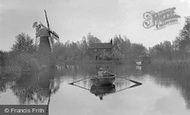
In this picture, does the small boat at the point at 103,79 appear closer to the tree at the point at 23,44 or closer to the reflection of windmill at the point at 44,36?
the reflection of windmill at the point at 44,36

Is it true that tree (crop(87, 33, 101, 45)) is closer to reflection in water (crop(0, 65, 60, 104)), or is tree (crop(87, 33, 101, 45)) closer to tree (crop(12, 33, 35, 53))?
tree (crop(12, 33, 35, 53))

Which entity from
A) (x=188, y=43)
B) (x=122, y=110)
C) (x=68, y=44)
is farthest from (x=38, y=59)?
(x=68, y=44)

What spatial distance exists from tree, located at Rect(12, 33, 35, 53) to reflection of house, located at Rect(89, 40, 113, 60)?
24.8m

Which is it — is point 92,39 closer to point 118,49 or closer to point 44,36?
point 118,49

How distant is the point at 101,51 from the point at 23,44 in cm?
2949

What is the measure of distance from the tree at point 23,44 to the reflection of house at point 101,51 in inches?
977

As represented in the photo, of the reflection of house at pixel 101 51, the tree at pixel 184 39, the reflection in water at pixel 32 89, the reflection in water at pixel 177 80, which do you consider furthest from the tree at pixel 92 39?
the reflection in water at pixel 32 89

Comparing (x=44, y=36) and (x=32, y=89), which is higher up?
(x=44, y=36)

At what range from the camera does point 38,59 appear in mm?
56406

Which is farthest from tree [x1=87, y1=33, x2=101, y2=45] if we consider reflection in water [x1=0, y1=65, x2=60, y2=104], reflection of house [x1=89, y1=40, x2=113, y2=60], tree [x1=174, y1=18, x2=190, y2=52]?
reflection in water [x1=0, y1=65, x2=60, y2=104]

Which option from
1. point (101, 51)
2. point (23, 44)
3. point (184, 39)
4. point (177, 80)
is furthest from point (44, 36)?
point (184, 39)

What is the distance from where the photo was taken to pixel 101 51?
9000 cm

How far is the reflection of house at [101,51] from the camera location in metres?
87.1

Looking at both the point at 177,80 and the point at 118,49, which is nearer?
the point at 177,80
